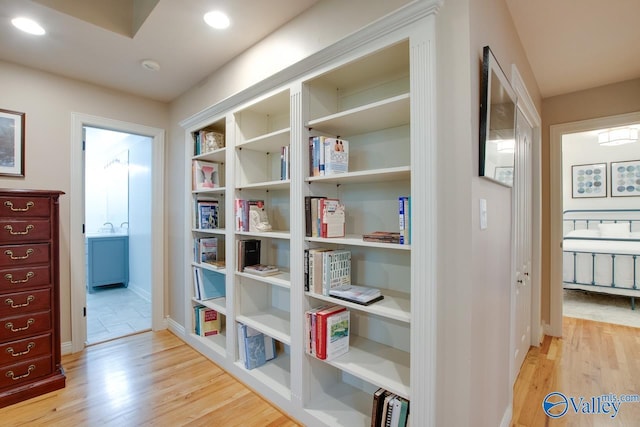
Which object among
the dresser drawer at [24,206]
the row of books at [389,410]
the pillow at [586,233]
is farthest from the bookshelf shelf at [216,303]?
the pillow at [586,233]

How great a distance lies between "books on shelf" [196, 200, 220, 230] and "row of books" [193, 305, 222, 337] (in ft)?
2.61

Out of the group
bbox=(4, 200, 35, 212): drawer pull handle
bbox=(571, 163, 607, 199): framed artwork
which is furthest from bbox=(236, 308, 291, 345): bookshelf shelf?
bbox=(571, 163, 607, 199): framed artwork

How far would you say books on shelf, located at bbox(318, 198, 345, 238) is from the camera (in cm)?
169

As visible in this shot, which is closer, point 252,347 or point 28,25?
point 28,25

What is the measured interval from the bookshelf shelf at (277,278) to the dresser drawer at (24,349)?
149 cm

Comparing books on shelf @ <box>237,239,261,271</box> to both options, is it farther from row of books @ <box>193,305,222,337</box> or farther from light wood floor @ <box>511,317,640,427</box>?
light wood floor @ <box>511,317,640,427</box>

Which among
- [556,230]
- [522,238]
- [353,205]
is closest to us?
[353,205]

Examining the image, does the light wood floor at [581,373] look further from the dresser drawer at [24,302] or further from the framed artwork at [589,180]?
the dresser drawer at [24,302]

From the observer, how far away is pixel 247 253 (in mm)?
2311

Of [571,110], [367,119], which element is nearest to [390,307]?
[367,119]

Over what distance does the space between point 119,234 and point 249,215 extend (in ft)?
13.1

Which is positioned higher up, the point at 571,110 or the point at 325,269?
the point at 571,110

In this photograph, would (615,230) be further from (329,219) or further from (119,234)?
(119,234)

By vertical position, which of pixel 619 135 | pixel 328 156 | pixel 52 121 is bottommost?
pixel 328 156
